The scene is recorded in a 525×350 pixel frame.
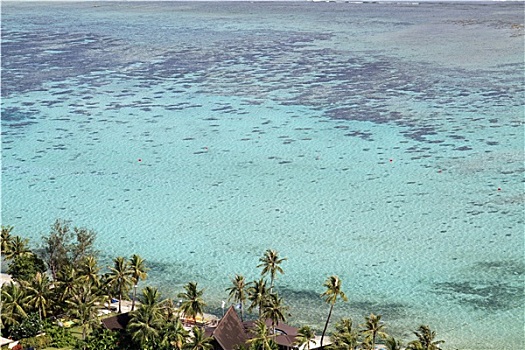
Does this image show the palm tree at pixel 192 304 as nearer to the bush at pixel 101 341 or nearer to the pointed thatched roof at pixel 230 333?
the pointed thatched roof at pixel 230 333

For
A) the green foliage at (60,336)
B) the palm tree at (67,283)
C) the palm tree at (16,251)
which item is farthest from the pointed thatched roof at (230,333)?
the palm tree at (16,251)

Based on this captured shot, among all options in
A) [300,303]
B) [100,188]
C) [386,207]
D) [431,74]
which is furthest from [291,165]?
[431,74]

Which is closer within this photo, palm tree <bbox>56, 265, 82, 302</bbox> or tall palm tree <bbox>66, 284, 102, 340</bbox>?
tall palm tree <bbox>66, 284, 102, 340</bbox>

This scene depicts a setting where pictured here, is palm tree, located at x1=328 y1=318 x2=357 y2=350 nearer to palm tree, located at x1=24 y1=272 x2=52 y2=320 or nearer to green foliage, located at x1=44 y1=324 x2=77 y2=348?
green foliage, located at x1=44 y1=324 x2=77 y2=348

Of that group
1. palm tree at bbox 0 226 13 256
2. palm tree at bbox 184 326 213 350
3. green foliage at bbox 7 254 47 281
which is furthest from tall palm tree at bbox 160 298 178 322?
palm tree at bbox 0 226 13 256

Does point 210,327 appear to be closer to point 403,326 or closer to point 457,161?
point 403,326

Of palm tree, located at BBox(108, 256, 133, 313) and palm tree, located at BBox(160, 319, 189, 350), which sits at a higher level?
palm tree, located at BBox(108, 256, 133, 313)
